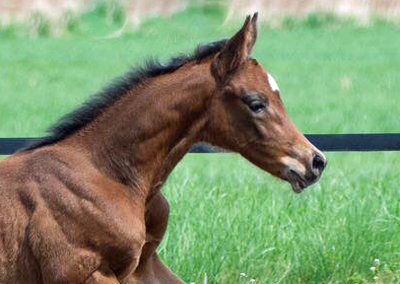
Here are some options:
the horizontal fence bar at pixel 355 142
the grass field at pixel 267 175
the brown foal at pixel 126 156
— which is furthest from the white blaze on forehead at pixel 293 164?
the horizontal fence bar at pixel 355 142

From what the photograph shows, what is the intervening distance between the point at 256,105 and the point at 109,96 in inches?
27.7

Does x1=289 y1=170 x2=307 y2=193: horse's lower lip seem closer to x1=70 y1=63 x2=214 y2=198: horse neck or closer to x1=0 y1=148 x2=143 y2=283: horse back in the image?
x1=70 y1=63 x2=214 y2=198: horse neck

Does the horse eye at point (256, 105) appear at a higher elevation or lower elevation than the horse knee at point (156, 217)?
higher

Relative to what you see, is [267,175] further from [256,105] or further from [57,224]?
[57,224]

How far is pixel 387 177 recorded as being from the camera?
9750 mm

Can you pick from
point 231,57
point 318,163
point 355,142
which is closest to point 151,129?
point 231,57

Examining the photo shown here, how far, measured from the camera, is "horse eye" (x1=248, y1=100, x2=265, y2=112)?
5906 millimetres

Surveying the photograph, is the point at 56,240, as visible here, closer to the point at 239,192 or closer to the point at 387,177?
the point at 239,192

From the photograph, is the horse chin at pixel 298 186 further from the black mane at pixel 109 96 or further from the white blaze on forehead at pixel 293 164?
the black mane at pixel 109 96

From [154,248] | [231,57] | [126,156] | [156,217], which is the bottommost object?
[154,248]

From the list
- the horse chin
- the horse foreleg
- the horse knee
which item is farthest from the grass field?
the horse chin

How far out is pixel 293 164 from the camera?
19.2 feet

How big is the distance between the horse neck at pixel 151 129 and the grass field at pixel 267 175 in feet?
6.29

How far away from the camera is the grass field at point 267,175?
314 inches
